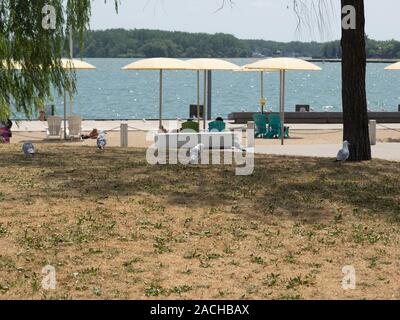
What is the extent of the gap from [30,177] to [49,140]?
40.9 feet

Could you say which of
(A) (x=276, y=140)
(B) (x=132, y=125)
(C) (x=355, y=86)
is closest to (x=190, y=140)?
(C) (x=355, y=86)

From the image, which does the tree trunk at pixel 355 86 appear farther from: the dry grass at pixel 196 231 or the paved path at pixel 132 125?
the paved path at pixel 132 125

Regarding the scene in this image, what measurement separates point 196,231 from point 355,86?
289 inches

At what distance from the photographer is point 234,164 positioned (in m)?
15.3

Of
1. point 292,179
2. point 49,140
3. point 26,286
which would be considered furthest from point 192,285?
point 49,140

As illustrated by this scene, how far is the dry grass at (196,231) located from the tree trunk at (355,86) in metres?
1.49

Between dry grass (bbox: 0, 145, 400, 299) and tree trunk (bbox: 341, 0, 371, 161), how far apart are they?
149 cm

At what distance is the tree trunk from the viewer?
15.9 m

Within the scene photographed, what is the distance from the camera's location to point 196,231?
32.3 feet

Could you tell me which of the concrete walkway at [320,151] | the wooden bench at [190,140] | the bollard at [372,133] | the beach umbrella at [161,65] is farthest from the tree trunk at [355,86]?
the beach umbrella at [161,65]

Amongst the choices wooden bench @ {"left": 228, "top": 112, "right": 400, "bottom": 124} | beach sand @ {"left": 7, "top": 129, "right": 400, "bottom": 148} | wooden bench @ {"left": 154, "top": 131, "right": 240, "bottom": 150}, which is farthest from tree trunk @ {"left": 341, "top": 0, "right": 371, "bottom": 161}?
wooden bench @ {"left": 228, "top": 112, "right": 400, "bottom": 124}

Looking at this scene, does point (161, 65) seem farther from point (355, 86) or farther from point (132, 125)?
point (355, 86)

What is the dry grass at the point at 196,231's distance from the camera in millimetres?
7797
